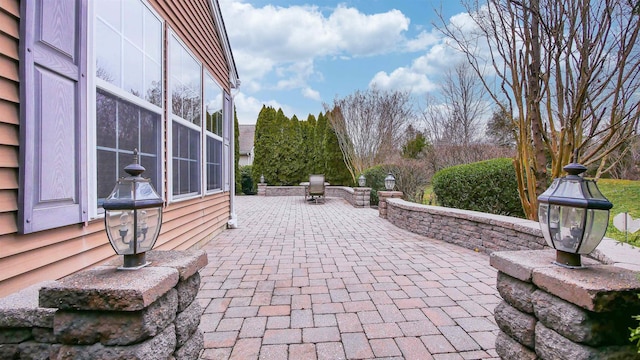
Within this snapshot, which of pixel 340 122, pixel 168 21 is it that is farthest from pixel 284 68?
pixel 168 21

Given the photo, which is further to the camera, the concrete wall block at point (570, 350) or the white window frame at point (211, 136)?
the white window frame at point (211, 136)

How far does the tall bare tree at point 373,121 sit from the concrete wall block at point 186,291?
12.1 m

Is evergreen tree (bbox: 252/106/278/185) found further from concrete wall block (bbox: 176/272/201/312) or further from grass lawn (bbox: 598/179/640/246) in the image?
concrete wall block (bbox: 176/272/201/312)

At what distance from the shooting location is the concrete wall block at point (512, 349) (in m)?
1.49

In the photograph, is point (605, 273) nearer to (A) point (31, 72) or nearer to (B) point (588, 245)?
(B) point (588, 245)

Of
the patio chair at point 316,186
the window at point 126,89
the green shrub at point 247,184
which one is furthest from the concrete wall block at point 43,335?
the green shrub at point 247,184

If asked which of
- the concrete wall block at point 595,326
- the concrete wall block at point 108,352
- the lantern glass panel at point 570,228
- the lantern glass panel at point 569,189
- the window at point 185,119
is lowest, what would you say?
the concrete wall block at point 108,352

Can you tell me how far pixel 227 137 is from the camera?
636 cm

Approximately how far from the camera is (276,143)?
1675cm

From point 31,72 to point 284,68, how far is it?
13414 millimetres

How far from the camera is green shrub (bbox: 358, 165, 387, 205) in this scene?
10148 millimetres

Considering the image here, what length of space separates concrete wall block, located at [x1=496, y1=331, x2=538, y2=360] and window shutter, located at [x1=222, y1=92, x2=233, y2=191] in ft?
17.6

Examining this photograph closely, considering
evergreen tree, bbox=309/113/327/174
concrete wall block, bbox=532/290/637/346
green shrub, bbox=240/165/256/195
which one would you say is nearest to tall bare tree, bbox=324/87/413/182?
evergreen tree, bbox=309/113/327/174

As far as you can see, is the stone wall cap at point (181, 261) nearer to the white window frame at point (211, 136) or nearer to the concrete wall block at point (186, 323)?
the concrete wall block at point (186, 323)
